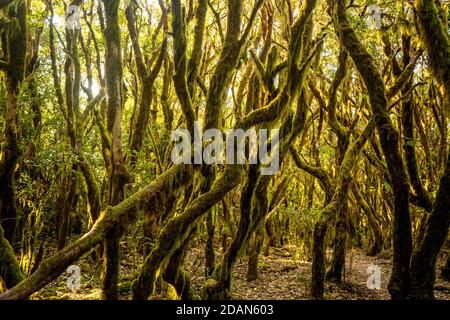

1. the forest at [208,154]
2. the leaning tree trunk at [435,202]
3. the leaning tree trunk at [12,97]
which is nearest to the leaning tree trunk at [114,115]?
the forest at [208,154]

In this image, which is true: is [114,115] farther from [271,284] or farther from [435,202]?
[271,284]

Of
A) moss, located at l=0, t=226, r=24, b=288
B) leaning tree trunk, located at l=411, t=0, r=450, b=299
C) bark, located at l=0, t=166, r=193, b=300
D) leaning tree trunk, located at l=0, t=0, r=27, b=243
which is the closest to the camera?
bark, located at l=0, t=166, r=193, b=300

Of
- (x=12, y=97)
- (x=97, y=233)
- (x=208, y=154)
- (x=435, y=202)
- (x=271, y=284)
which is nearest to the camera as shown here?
(x=97, y=233)

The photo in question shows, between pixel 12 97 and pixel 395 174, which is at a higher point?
pixel 12 97

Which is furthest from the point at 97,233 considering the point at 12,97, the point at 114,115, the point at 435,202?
the point at 435,202

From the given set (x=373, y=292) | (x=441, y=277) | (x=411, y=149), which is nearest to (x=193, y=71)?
(x=411, y=149)

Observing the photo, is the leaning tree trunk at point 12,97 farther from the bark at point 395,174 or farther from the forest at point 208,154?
the bark at point 395,174

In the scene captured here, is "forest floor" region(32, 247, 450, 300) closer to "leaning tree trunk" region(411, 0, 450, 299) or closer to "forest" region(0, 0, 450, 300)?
"forest" region(0, 0, 450, 300)

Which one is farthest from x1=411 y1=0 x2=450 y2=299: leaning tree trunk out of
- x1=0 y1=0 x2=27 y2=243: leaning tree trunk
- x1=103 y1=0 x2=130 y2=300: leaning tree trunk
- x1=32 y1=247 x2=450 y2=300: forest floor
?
x1=0 y1=0 x2=27 y2=243: leaning tree trunk

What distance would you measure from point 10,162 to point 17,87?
4.80ft

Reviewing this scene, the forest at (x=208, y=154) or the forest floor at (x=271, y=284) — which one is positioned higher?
the forest at (x=208, y=154)

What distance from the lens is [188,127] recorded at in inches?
279
